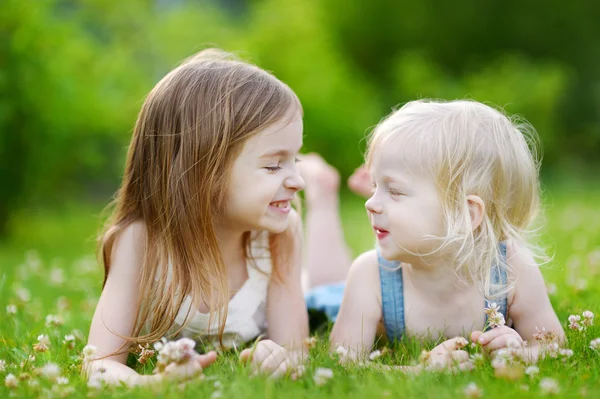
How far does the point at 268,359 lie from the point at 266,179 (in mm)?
832

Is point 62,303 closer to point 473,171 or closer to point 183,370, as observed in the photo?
point 183,370

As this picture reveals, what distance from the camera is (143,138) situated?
10.3 feet

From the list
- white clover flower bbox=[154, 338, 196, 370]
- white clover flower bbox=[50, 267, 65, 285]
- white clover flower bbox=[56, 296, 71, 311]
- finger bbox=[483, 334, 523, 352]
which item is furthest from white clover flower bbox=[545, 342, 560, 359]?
white clover flower bbox=[50, 267, 65, 285]

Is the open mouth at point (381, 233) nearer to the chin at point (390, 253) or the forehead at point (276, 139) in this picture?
the chin at point (390, 253)

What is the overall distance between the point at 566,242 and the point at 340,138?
8.55m

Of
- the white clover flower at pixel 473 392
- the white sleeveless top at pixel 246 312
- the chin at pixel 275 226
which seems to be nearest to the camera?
the white clover flower at pixel 473 392

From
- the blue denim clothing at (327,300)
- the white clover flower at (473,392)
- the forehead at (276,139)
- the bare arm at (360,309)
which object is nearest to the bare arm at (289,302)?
the bare arm at (360,309)

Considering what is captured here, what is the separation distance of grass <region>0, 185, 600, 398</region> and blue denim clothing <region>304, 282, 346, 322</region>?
0.55m

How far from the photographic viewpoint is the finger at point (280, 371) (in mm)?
2478

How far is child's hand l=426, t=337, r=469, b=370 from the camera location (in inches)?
98.0

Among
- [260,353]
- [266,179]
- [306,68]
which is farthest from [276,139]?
[306,68]

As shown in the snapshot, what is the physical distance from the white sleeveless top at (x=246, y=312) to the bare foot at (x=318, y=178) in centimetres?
148

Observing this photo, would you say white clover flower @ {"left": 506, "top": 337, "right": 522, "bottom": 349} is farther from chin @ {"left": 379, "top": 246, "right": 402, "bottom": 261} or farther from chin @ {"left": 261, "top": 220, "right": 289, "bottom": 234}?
chin @ {"left": 261, "top": 220, "right": 289, "bottom": 234}

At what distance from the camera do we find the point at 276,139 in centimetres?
308
